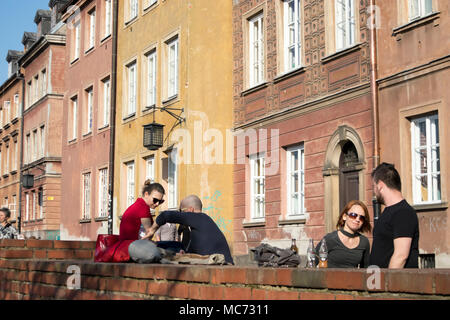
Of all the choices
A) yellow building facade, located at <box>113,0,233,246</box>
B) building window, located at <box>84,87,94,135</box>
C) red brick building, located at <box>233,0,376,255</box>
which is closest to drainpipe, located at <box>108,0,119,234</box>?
yellow building facade, located at <box>113,0,233,246</box>

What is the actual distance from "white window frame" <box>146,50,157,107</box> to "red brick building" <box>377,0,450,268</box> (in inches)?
437

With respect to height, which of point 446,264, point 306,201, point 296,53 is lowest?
point 446,264

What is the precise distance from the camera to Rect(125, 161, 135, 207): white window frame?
26.4 metres

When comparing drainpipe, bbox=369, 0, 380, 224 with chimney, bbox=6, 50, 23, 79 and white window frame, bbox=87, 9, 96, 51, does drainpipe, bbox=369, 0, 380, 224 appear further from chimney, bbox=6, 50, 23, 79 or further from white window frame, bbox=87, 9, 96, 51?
chimney, bbox=6, 50, 23, 79

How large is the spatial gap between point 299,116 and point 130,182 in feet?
34.2

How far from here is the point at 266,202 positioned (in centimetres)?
1903

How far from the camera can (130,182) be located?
87.6ft

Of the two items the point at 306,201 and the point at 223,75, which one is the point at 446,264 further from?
the point at 223,75

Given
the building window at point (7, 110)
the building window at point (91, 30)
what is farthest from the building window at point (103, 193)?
the building window at point (7, 110)

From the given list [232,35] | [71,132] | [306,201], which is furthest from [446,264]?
[71,132]

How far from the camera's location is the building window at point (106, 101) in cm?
2877

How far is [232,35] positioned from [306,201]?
6079 millimetres

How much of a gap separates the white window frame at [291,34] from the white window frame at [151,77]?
7.07m
